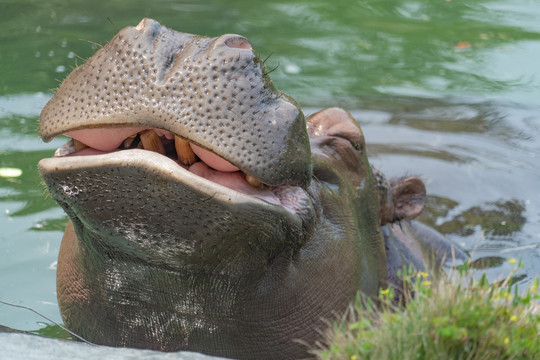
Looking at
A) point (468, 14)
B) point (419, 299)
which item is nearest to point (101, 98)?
point (419, 299)

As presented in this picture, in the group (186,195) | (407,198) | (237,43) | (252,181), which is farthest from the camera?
(407,198)

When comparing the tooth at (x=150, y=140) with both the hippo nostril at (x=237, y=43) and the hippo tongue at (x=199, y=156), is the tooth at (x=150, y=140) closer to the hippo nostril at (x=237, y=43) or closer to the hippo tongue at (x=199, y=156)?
the hippo tongue at (x=199, y=156)

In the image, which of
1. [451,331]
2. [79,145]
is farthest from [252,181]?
[451,331]

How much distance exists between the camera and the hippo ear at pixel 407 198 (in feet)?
15.5

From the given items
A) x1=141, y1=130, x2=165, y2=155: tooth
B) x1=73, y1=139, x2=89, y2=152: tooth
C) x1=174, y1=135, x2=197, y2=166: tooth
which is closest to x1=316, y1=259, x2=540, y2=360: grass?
x1=174, y1=135, x2=197, y2=166: tooth

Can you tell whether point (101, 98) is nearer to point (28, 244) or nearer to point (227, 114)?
point (227, 114)

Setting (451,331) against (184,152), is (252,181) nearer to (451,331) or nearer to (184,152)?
(184,152)

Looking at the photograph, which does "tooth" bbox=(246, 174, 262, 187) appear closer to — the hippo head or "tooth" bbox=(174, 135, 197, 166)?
the hippo head

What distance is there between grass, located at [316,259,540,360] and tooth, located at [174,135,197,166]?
0.73 meters

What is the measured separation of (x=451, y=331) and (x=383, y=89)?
583 cm

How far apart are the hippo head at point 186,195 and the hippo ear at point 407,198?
1324 mm

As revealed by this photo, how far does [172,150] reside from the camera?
290 centimetres

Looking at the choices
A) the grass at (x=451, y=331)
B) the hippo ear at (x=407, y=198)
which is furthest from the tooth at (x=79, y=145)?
the hippo ear at (x=407, y=198)

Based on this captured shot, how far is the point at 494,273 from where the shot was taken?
17.1 ft
